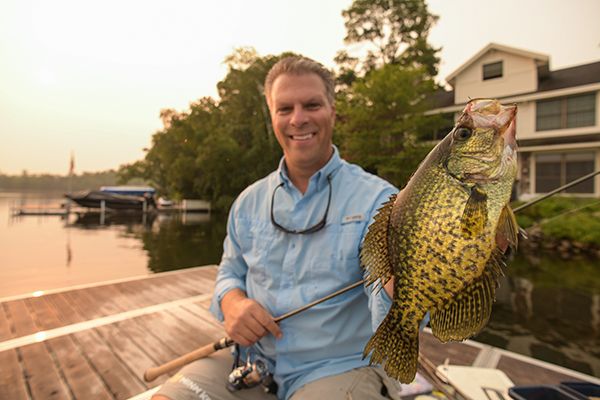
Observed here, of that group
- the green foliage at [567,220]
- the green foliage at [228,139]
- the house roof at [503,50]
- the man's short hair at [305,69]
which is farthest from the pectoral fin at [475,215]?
the green foliage at [228,139]

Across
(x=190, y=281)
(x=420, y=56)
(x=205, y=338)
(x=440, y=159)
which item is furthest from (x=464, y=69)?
(x=440, y=159)

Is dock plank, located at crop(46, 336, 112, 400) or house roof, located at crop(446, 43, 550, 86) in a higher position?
house roof, located at crop(446, 43, 550, 86)

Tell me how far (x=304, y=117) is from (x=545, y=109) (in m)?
19.1

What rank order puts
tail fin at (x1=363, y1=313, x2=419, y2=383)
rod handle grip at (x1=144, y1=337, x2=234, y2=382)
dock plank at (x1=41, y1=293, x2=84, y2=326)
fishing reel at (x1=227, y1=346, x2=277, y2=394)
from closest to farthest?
tail fin at (x1=363, y1=313, x2=419, y2=383)
fishing reel at (x1=227, y1=346, x2=277, y2=394)
rod handle grip at (x1=144, y1=337, x2=234, y2=382)
dock plank at (x1=41, y1=293, x2=84, y2=326)

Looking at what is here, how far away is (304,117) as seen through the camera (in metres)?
2.00

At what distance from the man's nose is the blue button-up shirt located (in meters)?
0.28

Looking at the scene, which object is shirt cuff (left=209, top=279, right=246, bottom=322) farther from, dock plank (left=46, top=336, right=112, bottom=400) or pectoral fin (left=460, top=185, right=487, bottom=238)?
pectoral fin (left=460, top=185, right=487, bottom=238)

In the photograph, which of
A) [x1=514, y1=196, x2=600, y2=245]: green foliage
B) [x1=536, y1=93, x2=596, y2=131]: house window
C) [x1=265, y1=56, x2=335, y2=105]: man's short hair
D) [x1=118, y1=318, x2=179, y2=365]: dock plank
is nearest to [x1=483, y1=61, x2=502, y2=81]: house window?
[x1=536, y1=93, x2=596, y2=131]: house window

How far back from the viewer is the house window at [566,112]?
15.5 metres

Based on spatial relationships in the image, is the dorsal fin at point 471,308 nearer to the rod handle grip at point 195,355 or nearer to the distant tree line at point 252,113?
the rod handle grip at point 195,355

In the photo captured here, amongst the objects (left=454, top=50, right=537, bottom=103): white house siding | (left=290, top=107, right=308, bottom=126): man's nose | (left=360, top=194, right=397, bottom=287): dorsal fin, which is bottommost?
(left=360, top=194, right=397, bottom=287): dorsal fin

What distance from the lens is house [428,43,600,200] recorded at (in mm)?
15250

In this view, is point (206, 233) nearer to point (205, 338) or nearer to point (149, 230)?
point (149, 230)

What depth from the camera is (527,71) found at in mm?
16391
